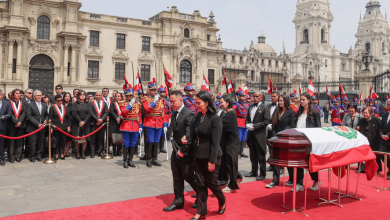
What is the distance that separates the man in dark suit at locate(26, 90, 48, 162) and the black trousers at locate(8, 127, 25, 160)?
24 cm

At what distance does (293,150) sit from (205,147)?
1.44 metres

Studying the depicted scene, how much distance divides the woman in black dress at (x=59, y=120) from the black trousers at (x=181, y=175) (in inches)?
222

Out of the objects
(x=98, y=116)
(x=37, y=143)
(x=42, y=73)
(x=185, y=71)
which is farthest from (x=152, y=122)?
(x=185, y=71)

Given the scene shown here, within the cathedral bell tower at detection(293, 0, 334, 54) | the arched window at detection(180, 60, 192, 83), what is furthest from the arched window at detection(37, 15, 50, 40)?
the cathedral bell tower at detection(293, 0, 334, 54)

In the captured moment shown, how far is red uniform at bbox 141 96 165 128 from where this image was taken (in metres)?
8.51

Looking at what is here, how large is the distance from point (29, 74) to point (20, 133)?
22035 millimetres

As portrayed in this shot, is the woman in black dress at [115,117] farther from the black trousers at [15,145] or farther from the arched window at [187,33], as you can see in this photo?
the arched window at [187,33]

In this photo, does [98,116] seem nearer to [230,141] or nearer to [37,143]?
[37,143]

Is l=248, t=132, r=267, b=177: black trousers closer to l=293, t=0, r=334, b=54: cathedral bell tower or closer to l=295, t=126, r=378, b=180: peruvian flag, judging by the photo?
l=295, t=126, r=378, b=180: peruvian flag

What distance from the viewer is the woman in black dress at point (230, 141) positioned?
5883mm

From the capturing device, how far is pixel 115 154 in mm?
10344

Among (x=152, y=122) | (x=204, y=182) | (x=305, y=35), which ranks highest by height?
(x=305, y=35)

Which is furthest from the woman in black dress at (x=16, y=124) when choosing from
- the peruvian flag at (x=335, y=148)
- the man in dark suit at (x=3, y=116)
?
the peruvian flag at (x=335, y=148)

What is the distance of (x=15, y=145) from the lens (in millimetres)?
9188
